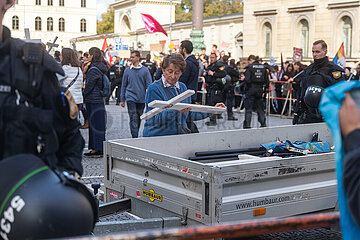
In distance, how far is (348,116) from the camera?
1930mm

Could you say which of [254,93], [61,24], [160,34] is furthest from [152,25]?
[61,24]

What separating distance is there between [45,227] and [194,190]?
2490 millimetres

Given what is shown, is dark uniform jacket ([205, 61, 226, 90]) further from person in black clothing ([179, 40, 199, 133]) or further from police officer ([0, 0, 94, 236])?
police officer ([0, 0, 94, 236])

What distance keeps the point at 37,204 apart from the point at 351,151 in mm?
1109

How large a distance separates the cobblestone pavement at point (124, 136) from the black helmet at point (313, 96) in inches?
75.5

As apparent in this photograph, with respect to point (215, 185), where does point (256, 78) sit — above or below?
above

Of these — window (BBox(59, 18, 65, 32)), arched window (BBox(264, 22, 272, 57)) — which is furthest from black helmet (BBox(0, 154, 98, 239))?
window (BBox(59, 18, 65, 32))

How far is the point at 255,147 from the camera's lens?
681 cm

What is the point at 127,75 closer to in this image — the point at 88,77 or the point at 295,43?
the point at 88,77

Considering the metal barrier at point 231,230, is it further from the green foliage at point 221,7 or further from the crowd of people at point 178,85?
the green foliage at point 221,7

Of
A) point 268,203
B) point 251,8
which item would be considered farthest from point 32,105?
point 251,8

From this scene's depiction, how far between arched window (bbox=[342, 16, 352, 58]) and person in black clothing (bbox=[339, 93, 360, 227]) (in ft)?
108

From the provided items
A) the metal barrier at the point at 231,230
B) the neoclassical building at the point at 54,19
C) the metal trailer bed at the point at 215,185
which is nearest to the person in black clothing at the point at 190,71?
the metal trailer bed at the point at 215,185

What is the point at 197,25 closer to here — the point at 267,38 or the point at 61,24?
the point at 267,38
